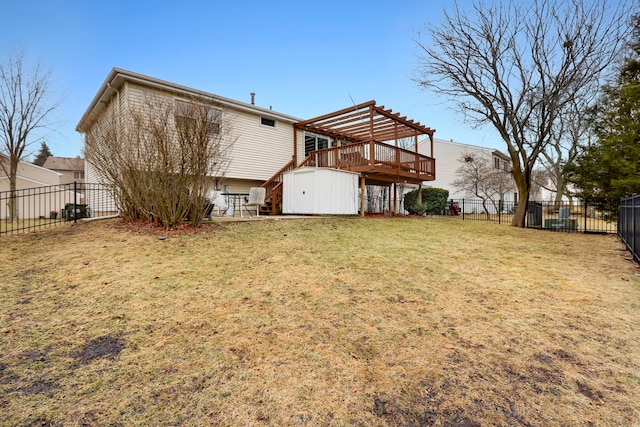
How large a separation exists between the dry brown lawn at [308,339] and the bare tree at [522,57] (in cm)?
882

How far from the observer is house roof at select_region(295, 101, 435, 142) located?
12.0 meters

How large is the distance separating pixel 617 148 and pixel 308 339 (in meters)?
13.6

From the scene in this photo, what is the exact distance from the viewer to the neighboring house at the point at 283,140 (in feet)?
36.6

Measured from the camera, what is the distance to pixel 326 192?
11945mm

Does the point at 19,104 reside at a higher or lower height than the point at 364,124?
higher

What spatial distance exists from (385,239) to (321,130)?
992 cm

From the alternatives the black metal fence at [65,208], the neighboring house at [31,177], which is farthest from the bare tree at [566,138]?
the neighboring house at [31,177]

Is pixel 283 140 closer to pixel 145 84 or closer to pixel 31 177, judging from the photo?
pixel 145 84

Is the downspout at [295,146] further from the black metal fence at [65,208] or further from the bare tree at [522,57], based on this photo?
the black metal fence at [65,208]

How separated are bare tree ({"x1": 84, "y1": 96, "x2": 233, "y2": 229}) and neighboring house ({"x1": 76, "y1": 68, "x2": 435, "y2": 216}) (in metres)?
4.13

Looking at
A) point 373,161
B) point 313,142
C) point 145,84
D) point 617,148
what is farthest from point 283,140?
point 617,148

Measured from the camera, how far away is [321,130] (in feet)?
51.6

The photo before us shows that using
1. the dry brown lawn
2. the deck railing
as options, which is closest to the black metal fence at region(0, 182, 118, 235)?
the dry brown lawn

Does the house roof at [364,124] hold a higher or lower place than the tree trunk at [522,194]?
higher
